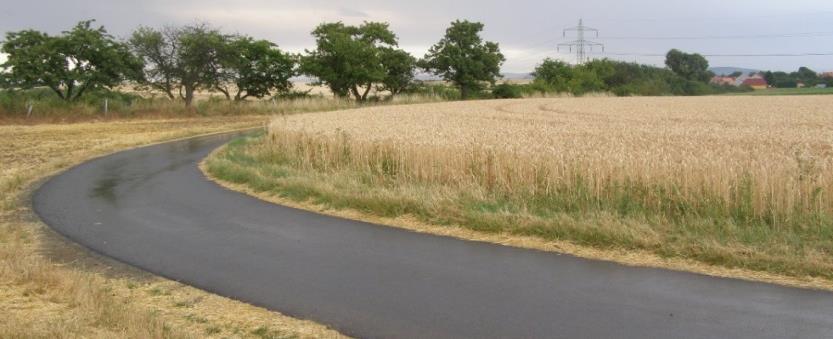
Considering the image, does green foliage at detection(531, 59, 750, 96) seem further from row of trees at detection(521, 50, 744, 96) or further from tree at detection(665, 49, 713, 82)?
tree at detection(665, 49, 713, 82)

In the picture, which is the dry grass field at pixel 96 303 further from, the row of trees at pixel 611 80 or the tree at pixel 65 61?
the row of trees at pixel 611 80

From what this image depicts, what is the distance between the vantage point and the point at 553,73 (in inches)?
3506

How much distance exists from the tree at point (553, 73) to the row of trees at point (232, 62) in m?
17.4

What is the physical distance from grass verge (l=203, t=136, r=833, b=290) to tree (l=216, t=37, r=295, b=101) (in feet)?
128

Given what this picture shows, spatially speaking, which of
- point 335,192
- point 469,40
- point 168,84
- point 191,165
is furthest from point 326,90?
point 335,192

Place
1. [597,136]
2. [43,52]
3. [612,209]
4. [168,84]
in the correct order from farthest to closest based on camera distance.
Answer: [168,84], [43,52], [597,136], [612,209]

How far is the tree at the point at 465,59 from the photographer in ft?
221

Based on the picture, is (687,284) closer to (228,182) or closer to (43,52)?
(228,182)

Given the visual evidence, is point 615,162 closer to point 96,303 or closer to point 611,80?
point 96,303

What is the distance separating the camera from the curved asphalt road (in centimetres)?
610

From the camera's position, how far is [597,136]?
1903 cm

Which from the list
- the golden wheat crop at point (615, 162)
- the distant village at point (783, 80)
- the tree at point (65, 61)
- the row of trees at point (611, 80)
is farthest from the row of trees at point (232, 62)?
the distant village at point (783, 80)

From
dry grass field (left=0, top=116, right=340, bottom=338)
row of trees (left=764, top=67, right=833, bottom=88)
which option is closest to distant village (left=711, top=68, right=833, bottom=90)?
row of trees (left=764, top=67, right=833, bottom=88)

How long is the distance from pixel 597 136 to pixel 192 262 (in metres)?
13.2
